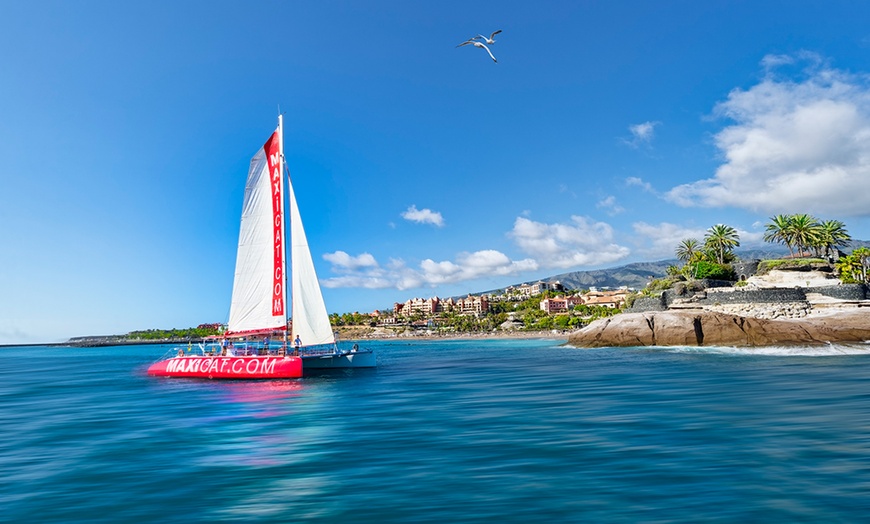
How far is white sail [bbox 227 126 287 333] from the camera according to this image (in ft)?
119

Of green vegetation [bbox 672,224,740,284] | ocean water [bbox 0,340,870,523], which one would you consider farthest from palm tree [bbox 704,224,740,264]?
ocean water [bbox 0,340,870,523]

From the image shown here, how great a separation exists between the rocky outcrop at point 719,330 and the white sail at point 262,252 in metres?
39.8

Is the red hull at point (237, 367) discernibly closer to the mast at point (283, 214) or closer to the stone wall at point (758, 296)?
the mast at point (283, 214)

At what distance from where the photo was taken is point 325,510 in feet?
27.3

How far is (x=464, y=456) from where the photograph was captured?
37.2ft

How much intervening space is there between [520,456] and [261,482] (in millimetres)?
5401

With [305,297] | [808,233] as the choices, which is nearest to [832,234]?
[808,233]

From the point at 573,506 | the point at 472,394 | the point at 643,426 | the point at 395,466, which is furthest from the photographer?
the point at 472,394

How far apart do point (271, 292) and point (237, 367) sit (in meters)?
5.71

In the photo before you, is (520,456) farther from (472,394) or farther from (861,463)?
(472,394)

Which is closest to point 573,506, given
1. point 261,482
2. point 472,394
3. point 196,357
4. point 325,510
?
point 325,510

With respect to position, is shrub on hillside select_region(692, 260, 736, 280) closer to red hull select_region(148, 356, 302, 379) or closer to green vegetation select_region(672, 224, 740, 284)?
green vegetation select_region(672, 224, 740, 284)

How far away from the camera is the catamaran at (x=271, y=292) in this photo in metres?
34.8

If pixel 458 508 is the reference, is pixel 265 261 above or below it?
above
